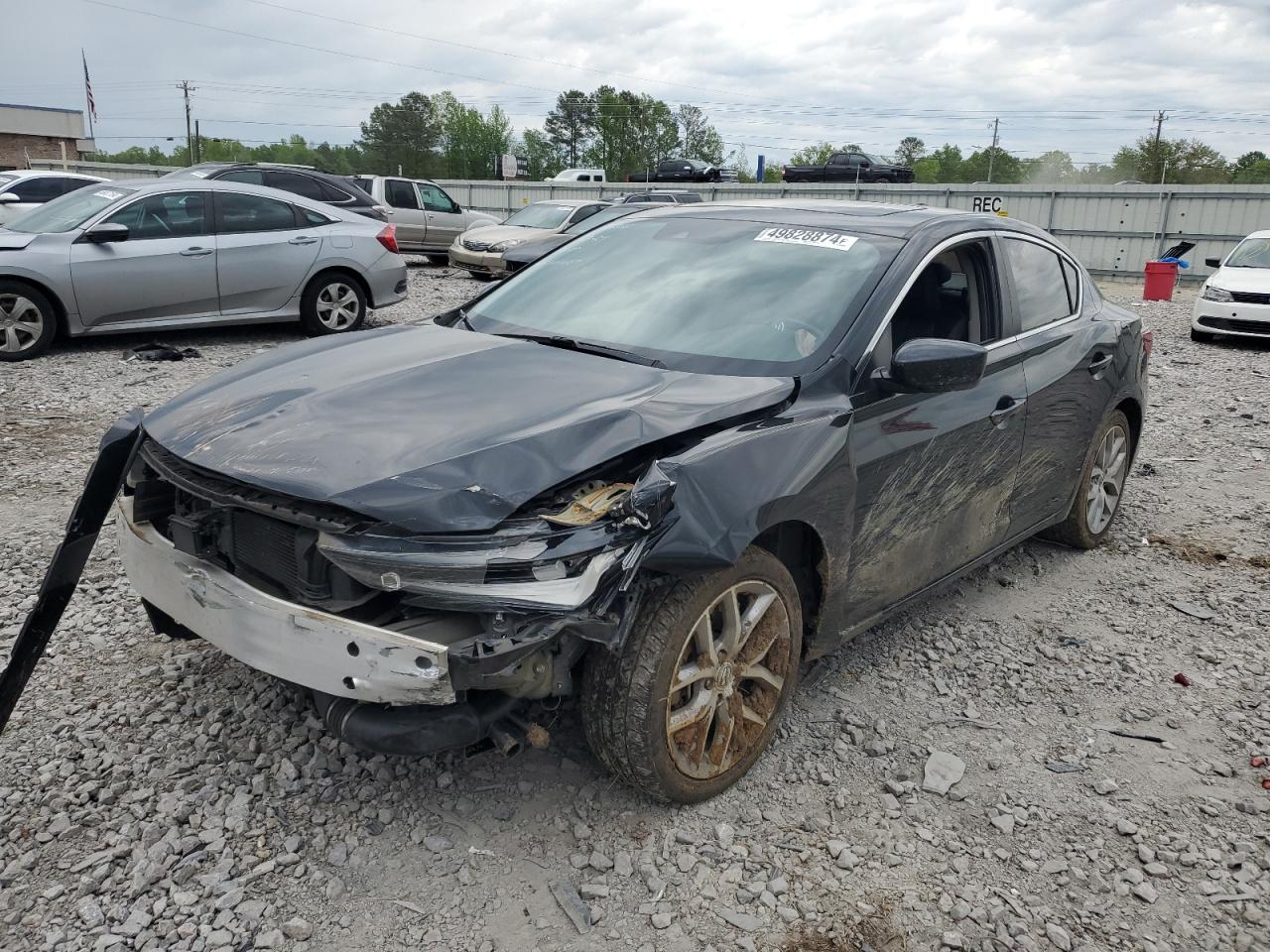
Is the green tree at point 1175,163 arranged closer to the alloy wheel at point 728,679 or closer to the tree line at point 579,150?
the tree line at point 579,150

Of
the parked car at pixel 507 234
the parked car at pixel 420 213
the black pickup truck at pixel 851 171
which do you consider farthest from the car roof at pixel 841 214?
the black pickup truck at pixel 851 171

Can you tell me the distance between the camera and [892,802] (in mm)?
3066

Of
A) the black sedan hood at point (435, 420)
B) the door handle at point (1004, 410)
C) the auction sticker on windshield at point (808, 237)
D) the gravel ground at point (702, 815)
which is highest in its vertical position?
the auction sticker on windshield at point (808, 237)

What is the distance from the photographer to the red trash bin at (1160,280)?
18.5 metres

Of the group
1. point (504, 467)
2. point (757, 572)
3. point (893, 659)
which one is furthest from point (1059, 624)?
point (504, 467)

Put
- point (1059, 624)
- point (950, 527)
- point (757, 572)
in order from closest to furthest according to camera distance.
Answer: point (757, 572) → point (950, 527) → point (1059, 624)

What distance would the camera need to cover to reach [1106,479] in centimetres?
518

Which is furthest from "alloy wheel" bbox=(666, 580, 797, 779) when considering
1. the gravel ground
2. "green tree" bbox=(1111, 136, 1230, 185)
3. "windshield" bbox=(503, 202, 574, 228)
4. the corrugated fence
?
"green tree" bbox=(1111, 136, 1230, 185)

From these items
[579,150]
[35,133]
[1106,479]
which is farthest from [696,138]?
[1106,479]

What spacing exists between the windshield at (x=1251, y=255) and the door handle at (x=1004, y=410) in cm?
1254

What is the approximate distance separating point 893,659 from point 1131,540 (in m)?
2.29

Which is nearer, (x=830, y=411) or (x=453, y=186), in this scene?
(x=830, y=411)

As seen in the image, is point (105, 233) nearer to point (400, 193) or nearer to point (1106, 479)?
point (1106, 479)

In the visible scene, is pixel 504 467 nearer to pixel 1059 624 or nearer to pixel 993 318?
pixel 993 318
